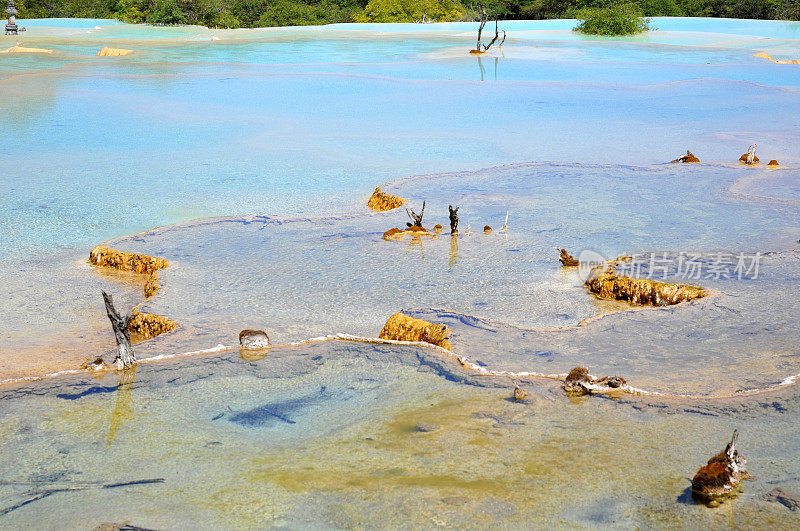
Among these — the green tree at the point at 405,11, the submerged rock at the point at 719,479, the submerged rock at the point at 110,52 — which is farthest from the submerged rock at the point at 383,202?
the green tree at the point at 405,11

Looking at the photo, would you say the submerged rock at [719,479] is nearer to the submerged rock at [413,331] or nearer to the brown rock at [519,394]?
the brown rock at [519,394]

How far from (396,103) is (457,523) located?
843 centimetres

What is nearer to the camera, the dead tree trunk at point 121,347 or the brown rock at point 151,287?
the dead tree trunk at point 121,347

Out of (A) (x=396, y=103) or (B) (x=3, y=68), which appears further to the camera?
(B) (x=3, y=68)

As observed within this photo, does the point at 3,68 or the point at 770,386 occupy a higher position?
the point at 3,68

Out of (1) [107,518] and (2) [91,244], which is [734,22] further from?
(1) [107,518]

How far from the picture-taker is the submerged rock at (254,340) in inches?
139

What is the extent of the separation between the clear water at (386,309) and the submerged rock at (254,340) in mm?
121

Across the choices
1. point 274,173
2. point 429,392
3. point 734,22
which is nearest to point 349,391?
point 429,392

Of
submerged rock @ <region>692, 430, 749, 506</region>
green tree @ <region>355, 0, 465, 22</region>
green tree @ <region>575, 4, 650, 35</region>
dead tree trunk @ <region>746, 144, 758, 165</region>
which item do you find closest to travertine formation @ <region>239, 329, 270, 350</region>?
submerged rock @ <region>692, 430, 749, 506</region>

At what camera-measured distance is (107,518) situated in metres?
2.24

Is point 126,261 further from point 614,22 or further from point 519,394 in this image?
point 614,22

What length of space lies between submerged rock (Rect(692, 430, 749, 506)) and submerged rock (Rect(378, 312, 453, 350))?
1.41 m

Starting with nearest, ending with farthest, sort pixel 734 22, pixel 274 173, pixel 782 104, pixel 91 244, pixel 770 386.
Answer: pixel 770 386, pixel 91 244, pixel 274 173, pixel 782 104, pixel 734 22
